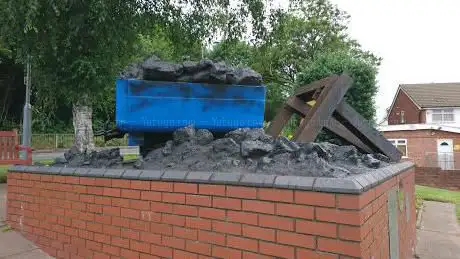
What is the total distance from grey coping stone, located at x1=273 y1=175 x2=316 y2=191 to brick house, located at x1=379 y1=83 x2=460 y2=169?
21816mm

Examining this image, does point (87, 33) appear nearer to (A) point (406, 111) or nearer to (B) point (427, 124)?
(B) point (427, 124)

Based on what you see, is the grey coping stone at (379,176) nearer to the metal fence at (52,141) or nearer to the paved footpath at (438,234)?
the paved footpath at (438,234)

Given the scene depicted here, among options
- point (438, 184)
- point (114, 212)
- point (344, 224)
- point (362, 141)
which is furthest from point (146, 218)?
point (438, 184)

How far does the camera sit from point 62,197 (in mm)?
4379

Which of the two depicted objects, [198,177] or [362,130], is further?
[362,130]

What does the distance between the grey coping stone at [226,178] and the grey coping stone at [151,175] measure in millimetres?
559

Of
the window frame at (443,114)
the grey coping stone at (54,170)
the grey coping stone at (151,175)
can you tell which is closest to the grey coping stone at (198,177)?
the grey coping stone at (151,175)

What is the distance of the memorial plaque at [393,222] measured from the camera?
143 inches

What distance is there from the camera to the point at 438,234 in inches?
323

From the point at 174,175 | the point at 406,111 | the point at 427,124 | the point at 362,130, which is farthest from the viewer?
the point at 406,111

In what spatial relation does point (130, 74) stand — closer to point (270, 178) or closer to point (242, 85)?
point (242, 85)

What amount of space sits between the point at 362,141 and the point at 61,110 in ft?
106

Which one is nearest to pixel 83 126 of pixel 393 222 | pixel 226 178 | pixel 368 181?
pixel 226 178

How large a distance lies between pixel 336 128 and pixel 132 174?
2.47 metres
